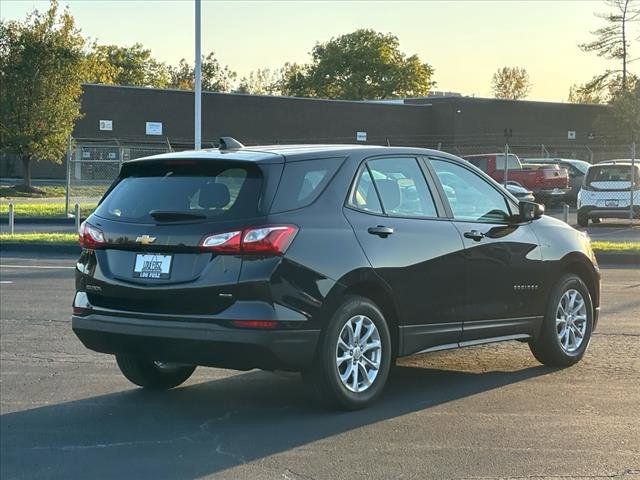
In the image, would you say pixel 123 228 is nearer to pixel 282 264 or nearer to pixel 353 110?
pixel 282 264

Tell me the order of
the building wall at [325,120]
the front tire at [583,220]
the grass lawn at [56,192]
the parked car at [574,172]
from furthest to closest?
the building wall at [325,120]
the grass lawn at [56,192]
the parked car at [574,172]
the front tire at [583,220]

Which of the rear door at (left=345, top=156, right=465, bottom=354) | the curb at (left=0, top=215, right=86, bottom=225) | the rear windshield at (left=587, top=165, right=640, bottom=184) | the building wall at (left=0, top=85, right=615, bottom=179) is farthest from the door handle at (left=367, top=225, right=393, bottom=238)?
the building wall at (left=0, top=85, right=615, bottom=179)

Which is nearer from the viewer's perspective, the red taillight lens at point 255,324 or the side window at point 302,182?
the red taillight lens at point 255,324

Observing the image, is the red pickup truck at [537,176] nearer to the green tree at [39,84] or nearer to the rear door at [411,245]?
the green tree at [39,84]

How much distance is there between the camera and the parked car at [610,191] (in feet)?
80.3

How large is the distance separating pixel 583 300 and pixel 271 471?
3.70 metres

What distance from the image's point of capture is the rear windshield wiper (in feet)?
19.3

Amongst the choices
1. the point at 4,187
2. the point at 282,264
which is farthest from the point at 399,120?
the point at 282,264

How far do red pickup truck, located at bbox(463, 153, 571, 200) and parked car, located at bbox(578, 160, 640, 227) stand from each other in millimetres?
5430

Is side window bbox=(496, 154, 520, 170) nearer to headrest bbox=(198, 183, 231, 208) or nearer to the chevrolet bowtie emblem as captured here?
headrest bbox=(198, 183, 231, 208)

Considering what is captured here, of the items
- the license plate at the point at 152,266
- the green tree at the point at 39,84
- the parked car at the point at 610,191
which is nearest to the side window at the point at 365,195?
the license plate at the point at 152,266

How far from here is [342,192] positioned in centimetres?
623

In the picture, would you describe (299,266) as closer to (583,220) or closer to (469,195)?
(469,195)

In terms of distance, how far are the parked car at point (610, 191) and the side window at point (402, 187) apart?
18.8 m
